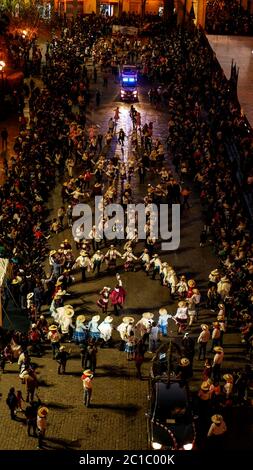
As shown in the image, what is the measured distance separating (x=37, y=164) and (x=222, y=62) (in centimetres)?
2272

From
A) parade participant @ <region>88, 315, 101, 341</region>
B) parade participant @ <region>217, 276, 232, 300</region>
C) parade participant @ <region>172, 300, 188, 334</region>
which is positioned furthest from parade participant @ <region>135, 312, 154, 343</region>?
parade participant @ <region>217, 276, 232, 300</region>

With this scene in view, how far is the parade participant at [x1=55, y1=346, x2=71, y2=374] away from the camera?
19.5m

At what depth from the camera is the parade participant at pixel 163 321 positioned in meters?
20.9

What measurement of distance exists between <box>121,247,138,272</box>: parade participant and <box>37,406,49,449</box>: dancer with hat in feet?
28.2

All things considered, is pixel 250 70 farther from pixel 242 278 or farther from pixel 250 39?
pixel 242 278

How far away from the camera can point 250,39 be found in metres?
56.0

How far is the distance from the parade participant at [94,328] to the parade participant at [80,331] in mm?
119

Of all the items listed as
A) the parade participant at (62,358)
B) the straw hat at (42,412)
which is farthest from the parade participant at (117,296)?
the straw hat at (42,412)

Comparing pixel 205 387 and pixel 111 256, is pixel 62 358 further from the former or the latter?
pixel 111 256

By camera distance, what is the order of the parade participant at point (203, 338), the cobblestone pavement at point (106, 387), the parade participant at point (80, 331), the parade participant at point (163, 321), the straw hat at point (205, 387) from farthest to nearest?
the parade participant at point (163, 321) < the parade participant at point (80, 331) < the parade participant at point (203, 338) < the straw hat at point (205, 387) < the cobblestone pavement at point (106, 387)

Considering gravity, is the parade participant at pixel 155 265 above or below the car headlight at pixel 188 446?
above

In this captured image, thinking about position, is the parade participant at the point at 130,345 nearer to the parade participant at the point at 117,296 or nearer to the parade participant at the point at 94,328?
the parade participant at the point at 94,328

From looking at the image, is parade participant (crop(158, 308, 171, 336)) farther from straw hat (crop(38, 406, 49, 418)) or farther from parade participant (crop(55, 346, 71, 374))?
straw hat (crop(38, 406, 49, 418))
